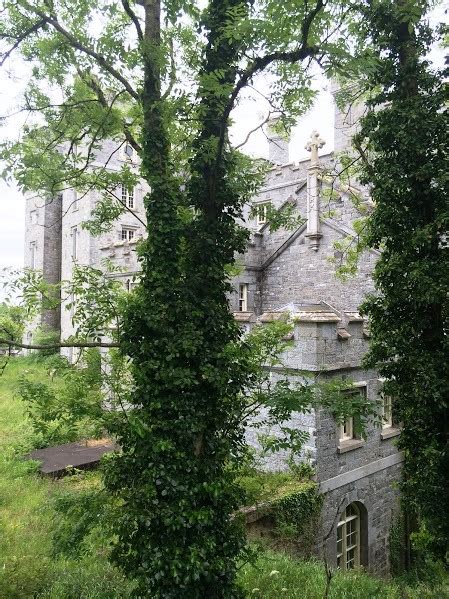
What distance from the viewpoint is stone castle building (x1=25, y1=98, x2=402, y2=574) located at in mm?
10703

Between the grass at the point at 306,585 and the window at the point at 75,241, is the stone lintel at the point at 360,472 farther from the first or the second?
the window at the point at 75,241

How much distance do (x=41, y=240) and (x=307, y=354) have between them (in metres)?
24.4

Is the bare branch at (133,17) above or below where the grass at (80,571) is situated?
above

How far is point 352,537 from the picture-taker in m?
12.5

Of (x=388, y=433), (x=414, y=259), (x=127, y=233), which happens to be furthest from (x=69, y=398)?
(x=127, y=233)

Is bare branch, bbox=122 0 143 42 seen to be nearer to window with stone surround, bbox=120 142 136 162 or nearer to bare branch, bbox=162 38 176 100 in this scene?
bare branch, bbox=162 38 176 100

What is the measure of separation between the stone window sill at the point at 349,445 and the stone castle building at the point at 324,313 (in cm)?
3

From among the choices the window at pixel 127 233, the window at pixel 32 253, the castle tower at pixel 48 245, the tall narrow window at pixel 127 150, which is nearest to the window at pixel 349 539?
the tall narrow window at pixel 127 150

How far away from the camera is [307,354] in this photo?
34.9 ft

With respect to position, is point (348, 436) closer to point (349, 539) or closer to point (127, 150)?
point (349, 539)

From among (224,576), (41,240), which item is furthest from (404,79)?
(41,240)

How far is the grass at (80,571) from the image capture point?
6.60 m

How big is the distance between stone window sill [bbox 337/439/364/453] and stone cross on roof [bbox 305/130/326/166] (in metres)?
9.82

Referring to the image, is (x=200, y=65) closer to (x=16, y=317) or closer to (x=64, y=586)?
(x=16, y=317)
